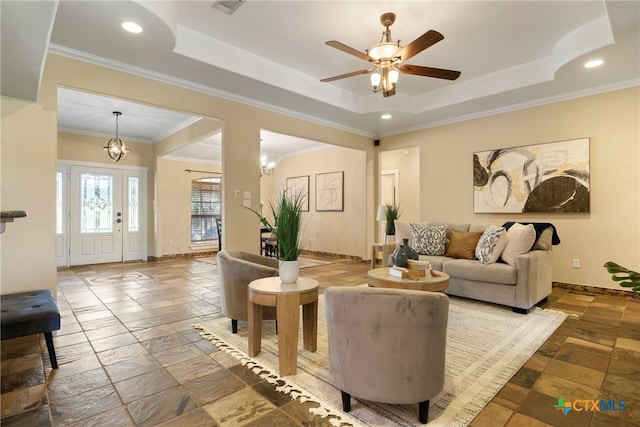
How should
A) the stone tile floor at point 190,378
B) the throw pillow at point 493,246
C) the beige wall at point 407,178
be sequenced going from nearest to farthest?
1. the stone tile floor at point 190,378
2. the throw pillow at point 493,246
3. the beige wall at point 407,178

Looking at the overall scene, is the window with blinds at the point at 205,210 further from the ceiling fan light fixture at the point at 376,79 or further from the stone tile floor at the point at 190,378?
the ceiling fan light fixture at the point at 376,79

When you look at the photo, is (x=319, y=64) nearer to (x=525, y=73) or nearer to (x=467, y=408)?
(x=525, y=73)

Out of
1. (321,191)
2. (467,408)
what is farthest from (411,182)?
(467,408)

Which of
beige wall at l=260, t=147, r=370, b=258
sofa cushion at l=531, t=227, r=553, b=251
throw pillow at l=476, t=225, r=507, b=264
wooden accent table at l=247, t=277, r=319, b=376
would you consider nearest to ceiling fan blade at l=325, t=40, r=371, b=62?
wooden accent table at l=247, t=277, r=319, b=376

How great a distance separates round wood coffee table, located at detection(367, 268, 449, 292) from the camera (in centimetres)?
263

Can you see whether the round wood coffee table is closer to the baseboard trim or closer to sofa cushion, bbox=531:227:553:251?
sofa cushion, bbox=531:227:553:251

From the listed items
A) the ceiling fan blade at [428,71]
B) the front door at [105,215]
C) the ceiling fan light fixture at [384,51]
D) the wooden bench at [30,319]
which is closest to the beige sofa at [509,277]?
the ceiling fan blade at [428,71]

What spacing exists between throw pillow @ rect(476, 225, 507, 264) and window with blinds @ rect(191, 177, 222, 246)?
671 centimetres

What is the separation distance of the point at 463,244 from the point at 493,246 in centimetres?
48

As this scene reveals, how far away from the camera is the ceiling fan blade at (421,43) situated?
2.45 m

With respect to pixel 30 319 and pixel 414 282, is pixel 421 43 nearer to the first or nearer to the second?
pixel 414 282

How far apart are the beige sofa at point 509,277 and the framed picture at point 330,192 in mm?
3666

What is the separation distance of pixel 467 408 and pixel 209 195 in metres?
7.95

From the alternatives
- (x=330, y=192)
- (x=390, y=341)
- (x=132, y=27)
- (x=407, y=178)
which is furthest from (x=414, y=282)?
(x=407, y=178)
